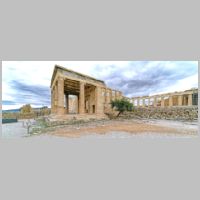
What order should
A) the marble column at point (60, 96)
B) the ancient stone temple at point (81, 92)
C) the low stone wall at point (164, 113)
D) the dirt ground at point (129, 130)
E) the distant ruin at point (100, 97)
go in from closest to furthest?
the dirt ground at point (129, 130), the distant ruin at point (100, 97), the low stone wall at point (164, 113), the ancient stone temple at point (81, 92), the marble column at point (60, 96)

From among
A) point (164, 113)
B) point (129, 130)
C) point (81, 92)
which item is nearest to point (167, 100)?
point (164, 113)

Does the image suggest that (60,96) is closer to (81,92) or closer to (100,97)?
(81,92)

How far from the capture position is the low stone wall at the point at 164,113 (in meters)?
5.36

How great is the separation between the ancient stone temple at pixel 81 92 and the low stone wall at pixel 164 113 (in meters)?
1.65

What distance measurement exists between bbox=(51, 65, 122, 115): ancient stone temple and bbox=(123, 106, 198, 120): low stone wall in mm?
1647

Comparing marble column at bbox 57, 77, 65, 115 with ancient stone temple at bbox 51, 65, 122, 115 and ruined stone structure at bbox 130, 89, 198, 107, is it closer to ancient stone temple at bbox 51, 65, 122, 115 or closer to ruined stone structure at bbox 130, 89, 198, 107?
ancient stone temple at bbox 51, 65, 122, 115

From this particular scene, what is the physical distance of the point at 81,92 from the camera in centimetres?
775

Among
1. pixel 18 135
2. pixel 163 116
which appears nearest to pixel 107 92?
pixel 163 116

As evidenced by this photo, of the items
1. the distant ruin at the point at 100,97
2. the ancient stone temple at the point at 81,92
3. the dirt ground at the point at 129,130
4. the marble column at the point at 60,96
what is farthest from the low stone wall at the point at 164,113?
the marble column at the point at 60,96

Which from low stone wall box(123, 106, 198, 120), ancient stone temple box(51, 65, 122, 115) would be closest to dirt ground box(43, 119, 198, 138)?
low stone wall box(123, 106, 198, 120)

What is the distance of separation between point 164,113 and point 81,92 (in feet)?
17.6

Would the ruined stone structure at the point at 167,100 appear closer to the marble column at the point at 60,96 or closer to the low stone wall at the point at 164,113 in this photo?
the low stone wall at the point at 164,113

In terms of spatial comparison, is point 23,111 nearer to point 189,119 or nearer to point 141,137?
point 141,137

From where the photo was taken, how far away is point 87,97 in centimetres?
977
